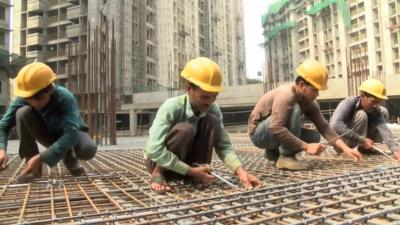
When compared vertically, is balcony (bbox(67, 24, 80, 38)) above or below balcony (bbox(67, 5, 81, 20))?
below

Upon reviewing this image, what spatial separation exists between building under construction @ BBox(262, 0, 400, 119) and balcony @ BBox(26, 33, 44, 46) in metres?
16.0

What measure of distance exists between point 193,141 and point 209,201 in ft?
1.48

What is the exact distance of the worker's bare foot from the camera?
1.89m

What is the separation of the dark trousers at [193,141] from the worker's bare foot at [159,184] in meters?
0.10

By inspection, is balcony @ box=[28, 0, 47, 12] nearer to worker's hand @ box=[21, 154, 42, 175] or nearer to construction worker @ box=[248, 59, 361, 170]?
construction worker @ box=[248, 59, 361, 170]

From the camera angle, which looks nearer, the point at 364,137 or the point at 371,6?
the point at 364,137

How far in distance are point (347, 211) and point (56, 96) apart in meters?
1.68

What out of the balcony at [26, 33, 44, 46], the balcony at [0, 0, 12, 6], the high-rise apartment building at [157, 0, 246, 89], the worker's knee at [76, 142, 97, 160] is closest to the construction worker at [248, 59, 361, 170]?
the worker's knee at [76, 142, 97, 160]

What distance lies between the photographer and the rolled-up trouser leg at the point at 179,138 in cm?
188

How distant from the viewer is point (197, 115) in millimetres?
1978

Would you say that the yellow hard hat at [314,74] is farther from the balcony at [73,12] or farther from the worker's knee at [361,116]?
the balcony at [73,12]

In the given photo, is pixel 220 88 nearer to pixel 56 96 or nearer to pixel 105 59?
pixel 56 96

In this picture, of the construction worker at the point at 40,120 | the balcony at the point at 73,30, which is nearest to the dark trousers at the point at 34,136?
the construction worker at the point at 40,120

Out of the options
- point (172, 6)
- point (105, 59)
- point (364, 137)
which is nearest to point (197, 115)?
point (364, 137)
